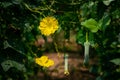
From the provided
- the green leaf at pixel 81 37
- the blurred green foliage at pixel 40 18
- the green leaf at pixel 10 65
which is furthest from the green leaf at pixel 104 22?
the green leaf at pixel 10 65

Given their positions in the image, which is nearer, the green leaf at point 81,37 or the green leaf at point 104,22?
the green leaf at point 104,22

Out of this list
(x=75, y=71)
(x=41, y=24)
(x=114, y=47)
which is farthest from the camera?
(x=75, y=71)

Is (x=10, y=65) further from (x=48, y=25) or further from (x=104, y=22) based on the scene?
(x=104, y=22)

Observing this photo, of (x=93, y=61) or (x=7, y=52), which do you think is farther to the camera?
(x=93, y=61)

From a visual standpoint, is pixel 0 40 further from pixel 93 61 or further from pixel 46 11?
pixel 93 61

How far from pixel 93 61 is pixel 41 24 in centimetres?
292

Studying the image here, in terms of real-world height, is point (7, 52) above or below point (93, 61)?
above

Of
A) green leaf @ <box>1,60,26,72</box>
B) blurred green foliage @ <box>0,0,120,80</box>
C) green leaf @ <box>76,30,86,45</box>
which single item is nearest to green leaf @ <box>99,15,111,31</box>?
blurred green foliage @ <box>0,0,120,80</box>

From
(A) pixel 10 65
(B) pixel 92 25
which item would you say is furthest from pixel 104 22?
(A) pixel 10 65

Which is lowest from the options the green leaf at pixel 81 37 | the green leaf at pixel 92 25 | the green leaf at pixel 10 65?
the green leaf at pixel 10 65

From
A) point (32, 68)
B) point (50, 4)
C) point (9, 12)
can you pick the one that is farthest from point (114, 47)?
point (9, 12)

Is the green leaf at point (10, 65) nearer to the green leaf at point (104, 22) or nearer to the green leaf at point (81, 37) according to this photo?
the green leaf at point (81, 37)

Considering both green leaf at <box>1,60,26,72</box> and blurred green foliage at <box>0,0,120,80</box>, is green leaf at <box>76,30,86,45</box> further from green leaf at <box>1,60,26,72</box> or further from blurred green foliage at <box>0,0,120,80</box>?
green leaf at <box>1,60,26,72</box>

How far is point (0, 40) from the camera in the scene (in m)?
2.24
